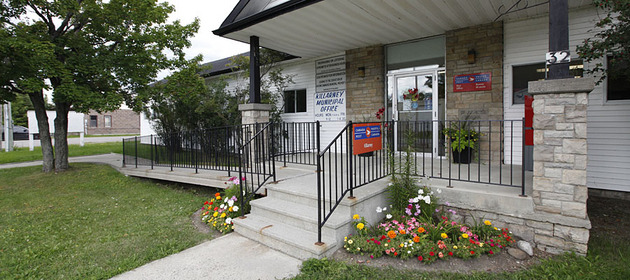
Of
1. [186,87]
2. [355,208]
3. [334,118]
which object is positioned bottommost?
[355,208]

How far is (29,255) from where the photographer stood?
333cm

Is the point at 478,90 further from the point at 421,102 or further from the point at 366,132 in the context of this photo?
the point at 366,132

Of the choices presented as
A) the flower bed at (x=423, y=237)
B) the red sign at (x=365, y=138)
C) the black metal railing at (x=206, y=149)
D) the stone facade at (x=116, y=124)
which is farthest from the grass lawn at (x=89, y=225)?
the stone facade at (x=116, y=124)

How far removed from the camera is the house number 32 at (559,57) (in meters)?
3.08

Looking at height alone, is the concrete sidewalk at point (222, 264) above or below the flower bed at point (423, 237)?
below

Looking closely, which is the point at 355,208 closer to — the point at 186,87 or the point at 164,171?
the point at 164,171

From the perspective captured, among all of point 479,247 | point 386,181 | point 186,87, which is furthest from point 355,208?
point 186,87

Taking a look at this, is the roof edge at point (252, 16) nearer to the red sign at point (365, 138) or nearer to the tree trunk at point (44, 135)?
the red sign at point (365, 138)

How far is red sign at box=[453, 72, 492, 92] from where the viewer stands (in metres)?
5.86

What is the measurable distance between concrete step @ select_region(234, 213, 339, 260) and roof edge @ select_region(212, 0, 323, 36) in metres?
3.28

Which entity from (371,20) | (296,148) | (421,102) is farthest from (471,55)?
(296,148)

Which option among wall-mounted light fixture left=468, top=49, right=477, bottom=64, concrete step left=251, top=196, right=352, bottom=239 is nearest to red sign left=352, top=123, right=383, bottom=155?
concrete step left=251, top=196, right=352, bottom=239

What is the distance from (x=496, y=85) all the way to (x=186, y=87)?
7513 mm

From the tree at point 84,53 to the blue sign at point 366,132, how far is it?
6.21 meters
